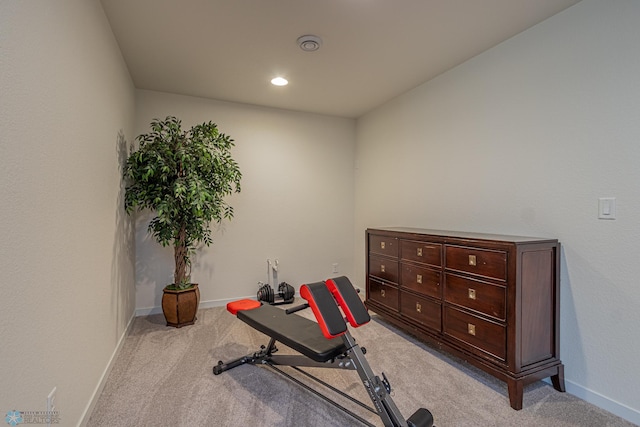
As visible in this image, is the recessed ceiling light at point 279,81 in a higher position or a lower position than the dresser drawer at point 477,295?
higher

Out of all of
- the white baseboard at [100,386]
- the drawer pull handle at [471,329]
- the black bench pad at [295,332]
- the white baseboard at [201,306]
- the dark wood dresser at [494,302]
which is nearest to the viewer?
the white baseboard at [100,386]

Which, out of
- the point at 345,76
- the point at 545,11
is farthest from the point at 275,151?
the point at 545,11

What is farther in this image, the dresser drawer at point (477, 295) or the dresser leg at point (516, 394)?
the dresser drawer at point (477, 295)

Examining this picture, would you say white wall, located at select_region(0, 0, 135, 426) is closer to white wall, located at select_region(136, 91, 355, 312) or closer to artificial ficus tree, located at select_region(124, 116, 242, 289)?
artificial ficus tree, located at select_region(124, 116, 242, 289)

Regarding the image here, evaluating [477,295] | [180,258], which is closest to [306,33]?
[477,295]

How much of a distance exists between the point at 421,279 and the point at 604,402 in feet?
4.19

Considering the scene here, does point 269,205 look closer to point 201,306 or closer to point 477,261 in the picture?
point 201,306

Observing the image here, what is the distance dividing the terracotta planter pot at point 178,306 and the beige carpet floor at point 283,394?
1.10 ft

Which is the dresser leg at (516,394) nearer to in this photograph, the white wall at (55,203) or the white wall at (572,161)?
the white wall at (572,161)

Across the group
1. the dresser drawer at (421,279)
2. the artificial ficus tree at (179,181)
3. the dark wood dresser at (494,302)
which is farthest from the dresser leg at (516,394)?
the artificial ficus tree at (179,181)

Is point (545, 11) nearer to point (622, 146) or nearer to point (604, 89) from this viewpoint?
point (604, 89)

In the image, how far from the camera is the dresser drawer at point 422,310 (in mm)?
2479

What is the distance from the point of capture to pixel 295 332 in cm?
205

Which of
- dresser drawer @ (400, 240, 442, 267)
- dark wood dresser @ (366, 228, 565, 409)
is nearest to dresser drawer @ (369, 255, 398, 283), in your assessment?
dresser drawer @ (400, 240, 442, 267)
